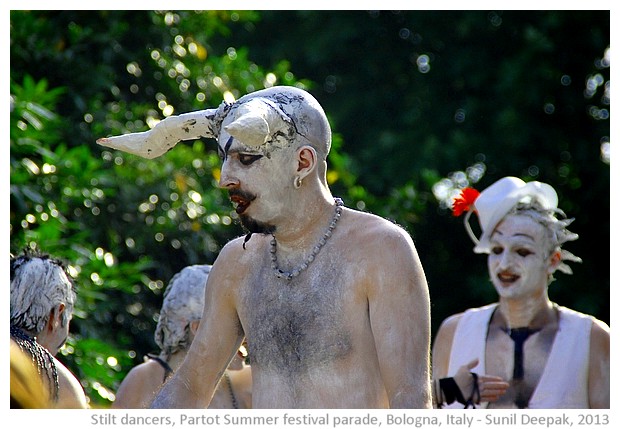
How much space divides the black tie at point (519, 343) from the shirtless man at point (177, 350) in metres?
1.31

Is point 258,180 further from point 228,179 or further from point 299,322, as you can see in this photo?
point 299,322

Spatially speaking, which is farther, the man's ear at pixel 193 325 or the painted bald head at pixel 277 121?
the man's ear at pixel 193 325

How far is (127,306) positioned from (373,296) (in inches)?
180

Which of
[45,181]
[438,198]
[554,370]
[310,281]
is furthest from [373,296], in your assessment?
[438,198]

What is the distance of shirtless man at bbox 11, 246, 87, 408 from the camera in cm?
461

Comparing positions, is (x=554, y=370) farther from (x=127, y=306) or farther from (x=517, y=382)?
(x=127, y=306)

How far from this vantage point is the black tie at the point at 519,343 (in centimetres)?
597

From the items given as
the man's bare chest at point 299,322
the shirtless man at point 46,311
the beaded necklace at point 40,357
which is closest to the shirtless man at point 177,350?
the shirtless man at point 46,311

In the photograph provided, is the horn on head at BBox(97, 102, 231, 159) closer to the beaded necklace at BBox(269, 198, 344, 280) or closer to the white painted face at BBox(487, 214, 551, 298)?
the beaded necklace at BBox(269, 198, 344, 280)

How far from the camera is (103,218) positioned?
26.9 ft

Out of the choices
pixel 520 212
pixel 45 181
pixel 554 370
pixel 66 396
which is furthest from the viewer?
pixel 45 181

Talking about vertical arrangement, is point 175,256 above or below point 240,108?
below

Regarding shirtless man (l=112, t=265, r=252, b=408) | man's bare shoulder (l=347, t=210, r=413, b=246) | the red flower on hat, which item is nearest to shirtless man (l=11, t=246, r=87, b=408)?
shirtless man (l=112, t=265, r=252, b=408)

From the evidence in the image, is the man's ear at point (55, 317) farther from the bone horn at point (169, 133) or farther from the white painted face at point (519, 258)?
the white painted face at point (519, 258)
